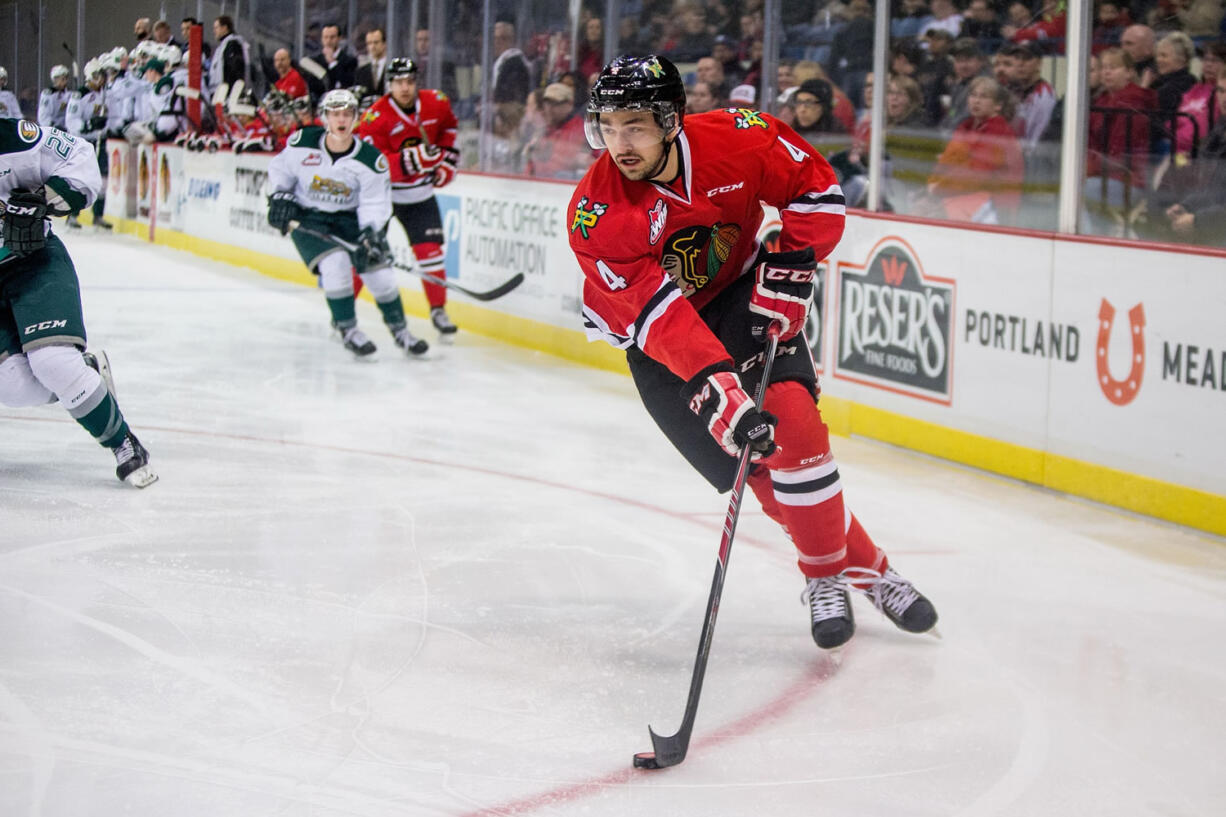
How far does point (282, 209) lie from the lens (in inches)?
249

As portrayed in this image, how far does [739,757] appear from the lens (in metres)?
2.21

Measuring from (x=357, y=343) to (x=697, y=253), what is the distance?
405cm

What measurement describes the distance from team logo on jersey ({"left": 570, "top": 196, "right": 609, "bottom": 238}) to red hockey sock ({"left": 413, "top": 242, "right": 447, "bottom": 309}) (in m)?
4.71

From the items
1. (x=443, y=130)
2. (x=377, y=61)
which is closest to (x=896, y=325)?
(x=443, y=130)

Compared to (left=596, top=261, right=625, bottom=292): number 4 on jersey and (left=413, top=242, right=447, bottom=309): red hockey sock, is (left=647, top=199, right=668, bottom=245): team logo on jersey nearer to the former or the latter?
(left=596, top=261, right=625, bottom=292): number 4 on jersey

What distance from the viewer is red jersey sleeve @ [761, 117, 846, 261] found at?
2619 millimetres

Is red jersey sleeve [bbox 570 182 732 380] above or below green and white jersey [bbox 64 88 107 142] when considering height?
below

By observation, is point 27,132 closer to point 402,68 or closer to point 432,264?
point 402,68

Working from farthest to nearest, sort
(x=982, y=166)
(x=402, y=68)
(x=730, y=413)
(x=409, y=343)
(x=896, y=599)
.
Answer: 1. (x=402, y=68)
2. (x=409, y=343)
3. (x=982, y=166)
4. (x=896, y=599)
5. (x=730, y=413)

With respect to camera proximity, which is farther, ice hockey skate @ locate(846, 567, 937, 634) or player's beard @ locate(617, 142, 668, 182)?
ice hockey skate @ locate(846, 567, 937, 634)

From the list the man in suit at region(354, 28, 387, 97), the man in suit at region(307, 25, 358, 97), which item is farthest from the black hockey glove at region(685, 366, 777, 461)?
the man in suit at region(307, 25, 358, 97)

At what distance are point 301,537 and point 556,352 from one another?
11.3ft

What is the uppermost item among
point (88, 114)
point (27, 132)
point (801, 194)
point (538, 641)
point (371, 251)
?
point (88, 114)

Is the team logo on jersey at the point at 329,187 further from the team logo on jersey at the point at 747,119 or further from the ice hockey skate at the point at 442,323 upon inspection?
the team logo on jersey at the point at 747,119
